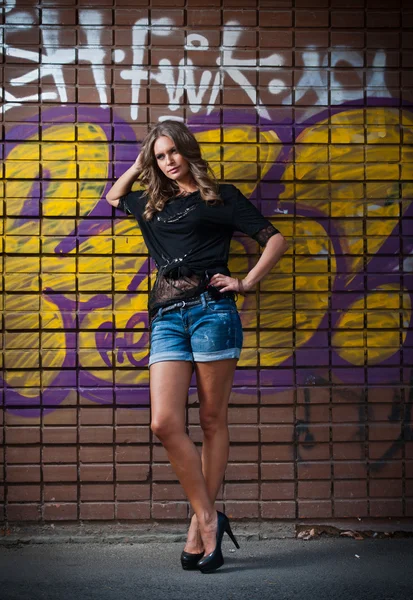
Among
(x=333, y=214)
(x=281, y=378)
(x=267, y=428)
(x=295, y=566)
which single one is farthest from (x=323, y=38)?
(x=295, y=566)

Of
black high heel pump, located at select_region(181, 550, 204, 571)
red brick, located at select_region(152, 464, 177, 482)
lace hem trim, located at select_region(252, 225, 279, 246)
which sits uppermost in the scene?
lace hem trim, located at select_region(252, 225, 279, 246)

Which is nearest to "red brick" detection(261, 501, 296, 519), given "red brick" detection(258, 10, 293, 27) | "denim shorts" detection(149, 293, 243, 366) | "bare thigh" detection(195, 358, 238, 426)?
"bare thigh" detection(195, 358, 238, 426)

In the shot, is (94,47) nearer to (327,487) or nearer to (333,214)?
(333,214)

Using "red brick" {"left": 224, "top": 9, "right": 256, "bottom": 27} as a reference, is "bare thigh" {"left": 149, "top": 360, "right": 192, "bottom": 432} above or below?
below

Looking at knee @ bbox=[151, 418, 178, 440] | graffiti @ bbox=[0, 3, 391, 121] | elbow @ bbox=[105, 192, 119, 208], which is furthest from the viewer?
graffiti @ bbox=[0, 3, 391, 121]

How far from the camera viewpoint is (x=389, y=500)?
176 inches

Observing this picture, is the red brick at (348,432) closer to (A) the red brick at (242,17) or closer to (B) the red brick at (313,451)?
(B) the red brick at (313,451)

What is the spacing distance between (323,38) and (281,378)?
2.01 meters

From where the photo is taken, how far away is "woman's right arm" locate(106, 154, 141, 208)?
4.11 meters

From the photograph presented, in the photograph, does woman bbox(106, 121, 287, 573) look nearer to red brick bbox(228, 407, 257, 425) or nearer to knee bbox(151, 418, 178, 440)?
knee bbox(151, 418, 178, 440)

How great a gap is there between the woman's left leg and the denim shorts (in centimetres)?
7

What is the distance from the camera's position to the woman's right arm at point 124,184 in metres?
4.11

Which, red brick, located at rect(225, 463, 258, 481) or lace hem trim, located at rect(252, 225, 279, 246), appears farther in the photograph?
red brick, located at rect(225, 463, 258, 481)

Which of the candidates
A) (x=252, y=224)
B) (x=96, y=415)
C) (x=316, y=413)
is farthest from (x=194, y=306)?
(x=316, y=413)
